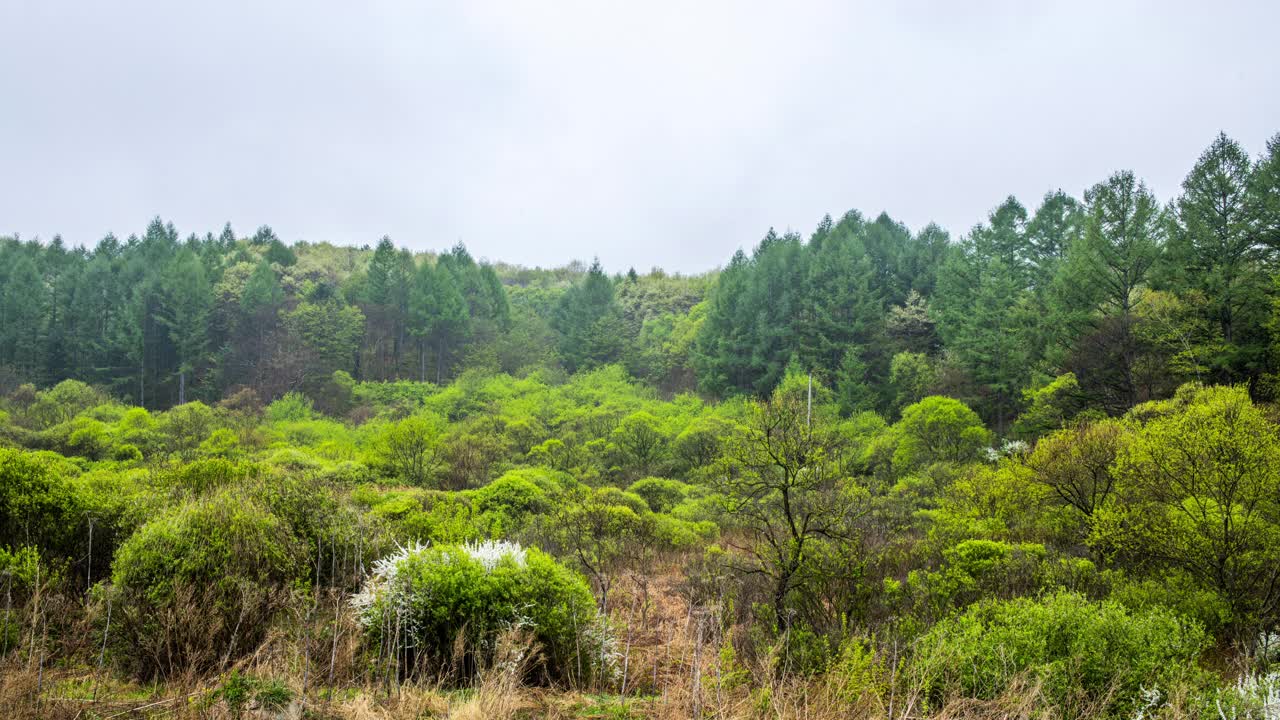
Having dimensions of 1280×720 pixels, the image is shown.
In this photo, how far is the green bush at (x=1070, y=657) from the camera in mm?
7098

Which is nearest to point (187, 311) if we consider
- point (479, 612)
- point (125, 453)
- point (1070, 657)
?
point (125, 453)

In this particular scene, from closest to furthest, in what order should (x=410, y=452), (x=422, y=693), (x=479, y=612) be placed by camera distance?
1. (x=422, y=693)
2. (x=479, y=612)
3. (x=410, y=452)

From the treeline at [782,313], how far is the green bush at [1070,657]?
17.7 metres

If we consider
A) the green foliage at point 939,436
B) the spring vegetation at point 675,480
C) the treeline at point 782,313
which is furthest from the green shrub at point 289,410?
the green foliage at point 939,436

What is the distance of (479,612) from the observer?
7949 millimetres

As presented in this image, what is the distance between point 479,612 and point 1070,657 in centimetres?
655

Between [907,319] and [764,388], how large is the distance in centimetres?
893

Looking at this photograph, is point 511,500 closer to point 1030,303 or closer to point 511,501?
point 511,501

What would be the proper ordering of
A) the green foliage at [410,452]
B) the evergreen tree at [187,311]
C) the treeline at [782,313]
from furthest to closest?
the evergreen tree at [187,311] < the green foliage at [410,452] < the treeline at [782,313]

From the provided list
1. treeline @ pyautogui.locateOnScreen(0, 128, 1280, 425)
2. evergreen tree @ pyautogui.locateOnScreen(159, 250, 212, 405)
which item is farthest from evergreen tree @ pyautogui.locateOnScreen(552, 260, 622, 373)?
evergreen tree @ pyautogui.locateOnScreen(159, 250, 212, 405)

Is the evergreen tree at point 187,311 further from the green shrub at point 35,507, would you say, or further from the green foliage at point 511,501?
the green shrub at point 35,507

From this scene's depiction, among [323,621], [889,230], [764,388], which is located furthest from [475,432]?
[889,230]

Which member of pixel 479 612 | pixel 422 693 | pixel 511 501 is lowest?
pixel 422 693

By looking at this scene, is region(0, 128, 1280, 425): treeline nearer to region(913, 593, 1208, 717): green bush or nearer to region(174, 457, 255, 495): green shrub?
region(913, 593, 1208, 717): green bush
